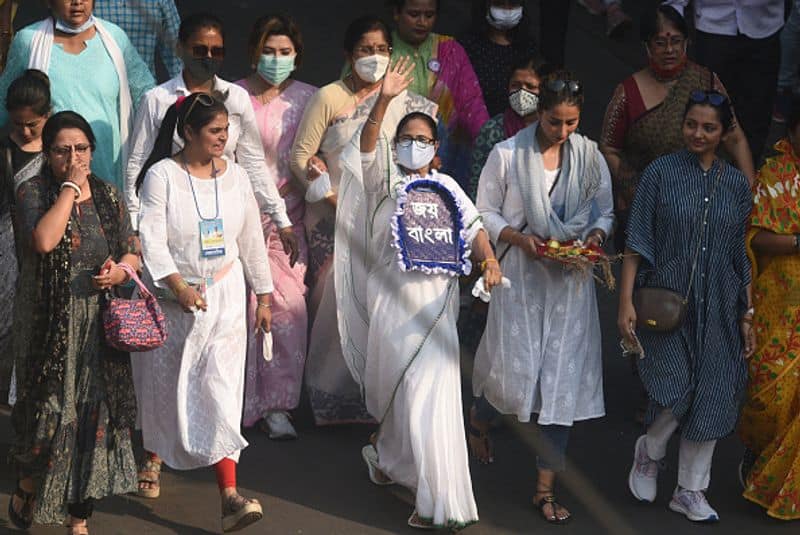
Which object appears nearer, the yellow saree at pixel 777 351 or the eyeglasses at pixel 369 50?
the yellow saree at pixel 777 351

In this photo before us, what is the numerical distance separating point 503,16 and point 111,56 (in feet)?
6.62

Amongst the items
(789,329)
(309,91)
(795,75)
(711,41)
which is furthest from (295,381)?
(795,75)

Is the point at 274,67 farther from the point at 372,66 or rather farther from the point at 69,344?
the point at 69,344

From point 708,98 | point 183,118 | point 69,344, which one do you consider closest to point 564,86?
point 708,98

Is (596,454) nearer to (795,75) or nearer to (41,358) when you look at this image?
(41,358)

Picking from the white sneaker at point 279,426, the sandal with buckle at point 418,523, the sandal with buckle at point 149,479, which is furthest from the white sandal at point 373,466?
the sandal with buckle at point 149,479

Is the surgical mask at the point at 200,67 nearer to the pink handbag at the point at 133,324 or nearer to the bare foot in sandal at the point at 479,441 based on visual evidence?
the pink handbag at the point at 133,324

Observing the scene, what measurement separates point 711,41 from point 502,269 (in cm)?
301

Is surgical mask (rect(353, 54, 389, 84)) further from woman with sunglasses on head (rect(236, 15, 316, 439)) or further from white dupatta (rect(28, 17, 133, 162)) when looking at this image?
white dupatta (rect(28, 17, 133, 162))

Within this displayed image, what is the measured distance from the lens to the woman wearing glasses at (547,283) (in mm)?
7223

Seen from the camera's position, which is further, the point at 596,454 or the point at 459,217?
the point at 596,454

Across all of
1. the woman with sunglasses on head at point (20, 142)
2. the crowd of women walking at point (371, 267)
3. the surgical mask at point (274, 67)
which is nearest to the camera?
the crowd of women walking at point (371, 267)

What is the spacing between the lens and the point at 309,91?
326 inches

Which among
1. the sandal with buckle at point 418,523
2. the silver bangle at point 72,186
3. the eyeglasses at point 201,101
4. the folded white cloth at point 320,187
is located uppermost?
the eyeglasses at point 201,101
